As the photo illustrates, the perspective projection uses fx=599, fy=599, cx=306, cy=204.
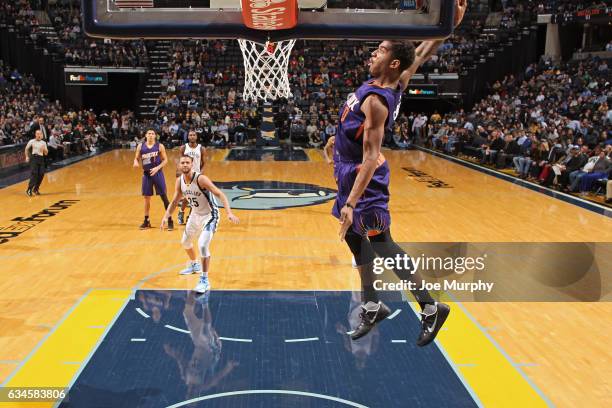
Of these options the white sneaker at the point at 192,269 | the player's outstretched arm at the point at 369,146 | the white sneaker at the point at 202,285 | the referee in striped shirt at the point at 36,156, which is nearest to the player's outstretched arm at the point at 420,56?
the player's outstretched arm at the point at 369,146

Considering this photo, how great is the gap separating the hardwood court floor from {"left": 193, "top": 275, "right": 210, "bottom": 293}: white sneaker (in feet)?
0.98

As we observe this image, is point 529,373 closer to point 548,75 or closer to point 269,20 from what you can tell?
point 269,20

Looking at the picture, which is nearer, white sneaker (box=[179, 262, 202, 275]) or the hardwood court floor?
the hardwood court floor

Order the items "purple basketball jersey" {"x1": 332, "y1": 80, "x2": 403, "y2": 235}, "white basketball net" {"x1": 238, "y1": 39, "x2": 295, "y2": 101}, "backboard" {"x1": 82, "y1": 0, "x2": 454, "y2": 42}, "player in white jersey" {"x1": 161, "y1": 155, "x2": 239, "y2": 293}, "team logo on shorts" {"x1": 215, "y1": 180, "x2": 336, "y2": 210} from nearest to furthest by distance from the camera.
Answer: "purple basketball jersey" {"x1": 332, "y1": 80, "x2": 403, "y2": 235}
"backboard" {"x1": 82, "y1": 0, "x2": 454, "y2": 42}
"player in white jersey" {"x1": 161, "y1": 155, "x2": 239, "y2": 293}
"white basketball net" {"x1": 238, "y1": 39, "x2": 295, "y2": 101}
"team logo on shorts" {"x1": 215, "y1": 180, "x2": 336, "y2": 210}

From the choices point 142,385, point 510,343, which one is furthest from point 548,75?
point 142,385

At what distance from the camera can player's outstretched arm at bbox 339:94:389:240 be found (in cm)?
331

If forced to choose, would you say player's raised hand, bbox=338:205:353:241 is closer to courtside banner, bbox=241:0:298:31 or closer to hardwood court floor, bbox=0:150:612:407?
hardwood court floor, bbox=0:150:612:407

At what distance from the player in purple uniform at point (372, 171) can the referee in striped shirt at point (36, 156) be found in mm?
11451

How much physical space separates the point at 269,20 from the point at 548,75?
23802mm

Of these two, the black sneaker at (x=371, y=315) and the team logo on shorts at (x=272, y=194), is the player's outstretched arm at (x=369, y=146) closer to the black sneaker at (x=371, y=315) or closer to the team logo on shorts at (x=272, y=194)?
the black sneaker at (x=371, y=315)

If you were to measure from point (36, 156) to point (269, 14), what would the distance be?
957cm

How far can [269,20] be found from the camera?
5.76 m

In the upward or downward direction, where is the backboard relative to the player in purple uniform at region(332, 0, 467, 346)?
upward

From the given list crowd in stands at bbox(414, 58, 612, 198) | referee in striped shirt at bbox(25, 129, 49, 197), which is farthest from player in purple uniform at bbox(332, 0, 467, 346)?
crowd in stands at bbox(414, 58, 612, 198)
